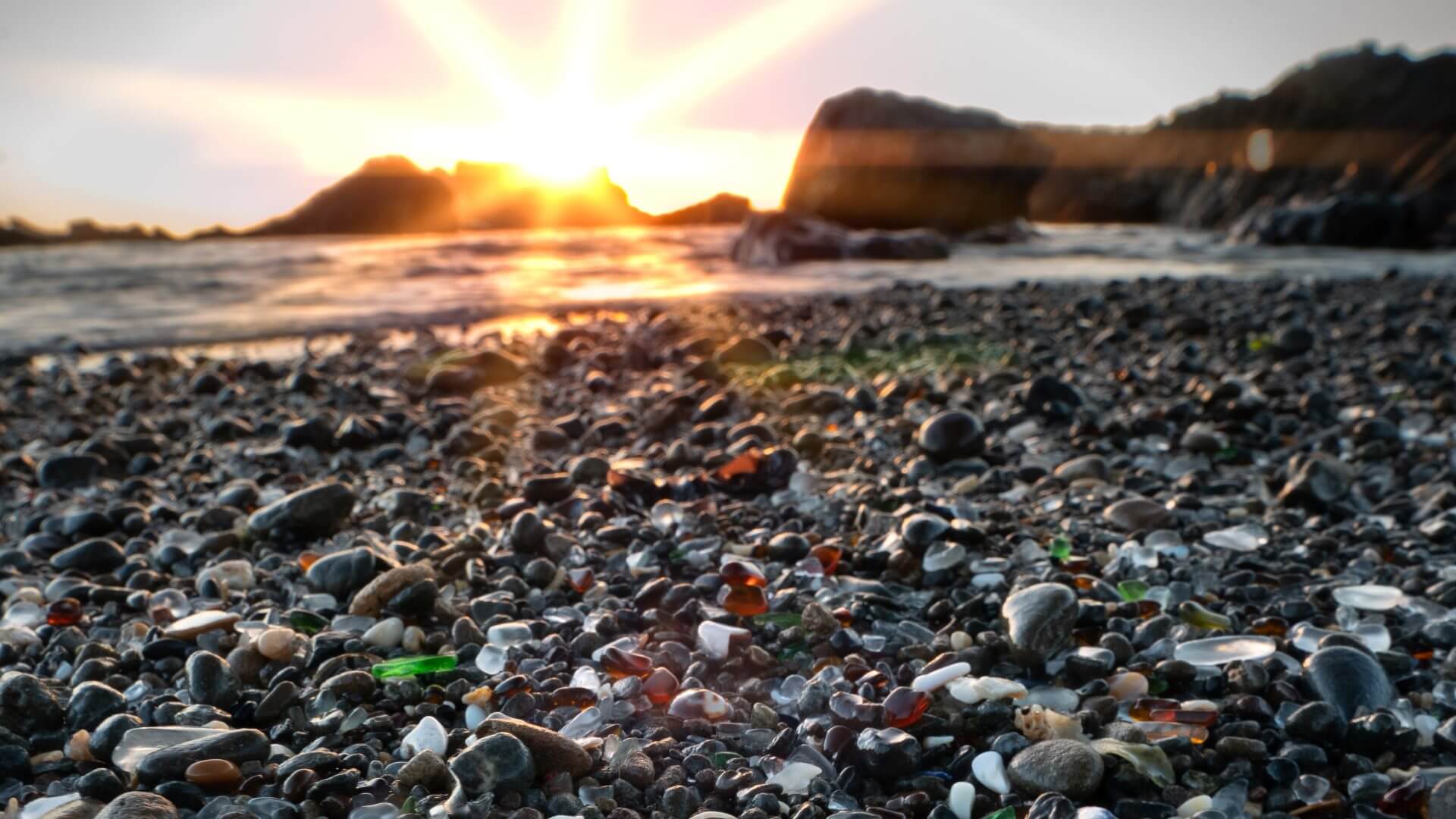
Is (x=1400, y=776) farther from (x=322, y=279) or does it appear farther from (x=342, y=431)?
(x=322, y=279)

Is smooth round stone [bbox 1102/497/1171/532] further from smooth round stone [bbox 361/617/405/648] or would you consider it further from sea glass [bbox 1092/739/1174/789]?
smooth round stone [bbox 361/617/405/648]

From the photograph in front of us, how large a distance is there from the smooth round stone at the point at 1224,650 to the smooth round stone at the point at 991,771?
1.77 ft

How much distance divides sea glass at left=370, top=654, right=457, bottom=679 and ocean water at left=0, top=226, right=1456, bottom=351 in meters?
6.92

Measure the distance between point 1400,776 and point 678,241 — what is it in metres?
21.6

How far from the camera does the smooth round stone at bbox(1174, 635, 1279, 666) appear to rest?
5.81ft

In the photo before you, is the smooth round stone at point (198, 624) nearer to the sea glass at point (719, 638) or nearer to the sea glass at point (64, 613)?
the sea glass at point (64, 613)

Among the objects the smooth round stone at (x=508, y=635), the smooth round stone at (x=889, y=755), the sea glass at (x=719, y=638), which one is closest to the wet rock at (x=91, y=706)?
the smooth round stone at (x=508, y=635)

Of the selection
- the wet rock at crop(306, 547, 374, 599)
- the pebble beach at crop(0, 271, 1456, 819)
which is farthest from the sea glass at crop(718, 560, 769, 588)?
the wet rock at crop(306, 547, 374, 599)

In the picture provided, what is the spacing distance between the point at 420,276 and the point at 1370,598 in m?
12.6

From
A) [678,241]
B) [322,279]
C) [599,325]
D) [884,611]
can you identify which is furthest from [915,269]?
[884,611]

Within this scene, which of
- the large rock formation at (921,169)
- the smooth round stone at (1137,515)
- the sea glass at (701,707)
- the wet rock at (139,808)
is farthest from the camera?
the large rock formation at (921,169)

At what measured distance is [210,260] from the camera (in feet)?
48.2

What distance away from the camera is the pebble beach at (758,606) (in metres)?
1.47

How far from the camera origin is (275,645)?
6.14 feet
